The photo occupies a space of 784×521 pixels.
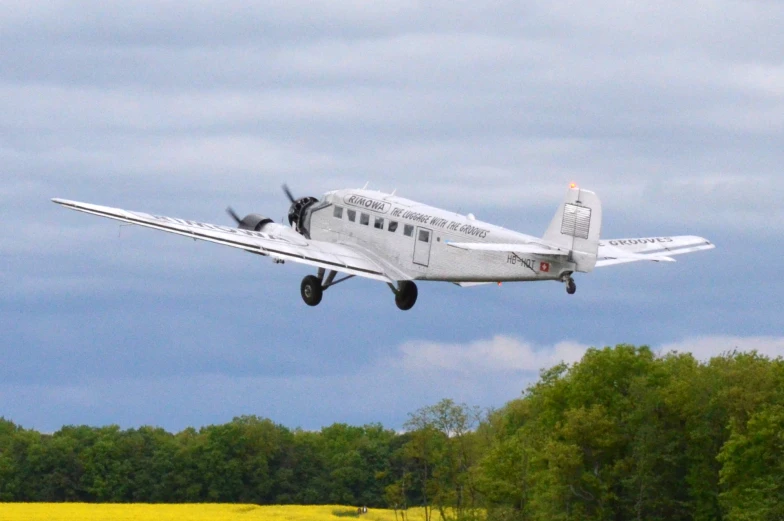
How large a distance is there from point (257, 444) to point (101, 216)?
135 meters

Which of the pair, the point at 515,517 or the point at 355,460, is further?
the point at 355,460

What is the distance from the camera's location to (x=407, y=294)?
216 ft

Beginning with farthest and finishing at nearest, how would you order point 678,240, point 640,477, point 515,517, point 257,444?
→ point 257,444
point 515,517
point 640,477
point 678,240

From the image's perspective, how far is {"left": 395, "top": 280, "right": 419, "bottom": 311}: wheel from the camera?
215 ft

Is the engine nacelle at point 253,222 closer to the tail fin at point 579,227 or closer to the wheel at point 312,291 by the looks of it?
the wheel at point 312,291

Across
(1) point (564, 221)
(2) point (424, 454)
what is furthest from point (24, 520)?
(1) point (564, 221)

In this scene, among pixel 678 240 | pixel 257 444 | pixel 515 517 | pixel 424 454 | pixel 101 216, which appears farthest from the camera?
pixel 257 444

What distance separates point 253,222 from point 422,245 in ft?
40.6

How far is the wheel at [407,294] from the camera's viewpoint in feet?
215

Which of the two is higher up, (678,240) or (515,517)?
(678,240)

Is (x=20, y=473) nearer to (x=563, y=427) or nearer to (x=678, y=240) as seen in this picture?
(x=563, y=427)


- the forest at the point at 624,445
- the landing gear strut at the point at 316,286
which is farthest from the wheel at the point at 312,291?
the forest at the point at 624,445

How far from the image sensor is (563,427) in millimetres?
111000

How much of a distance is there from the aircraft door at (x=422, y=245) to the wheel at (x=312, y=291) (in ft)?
20.1
